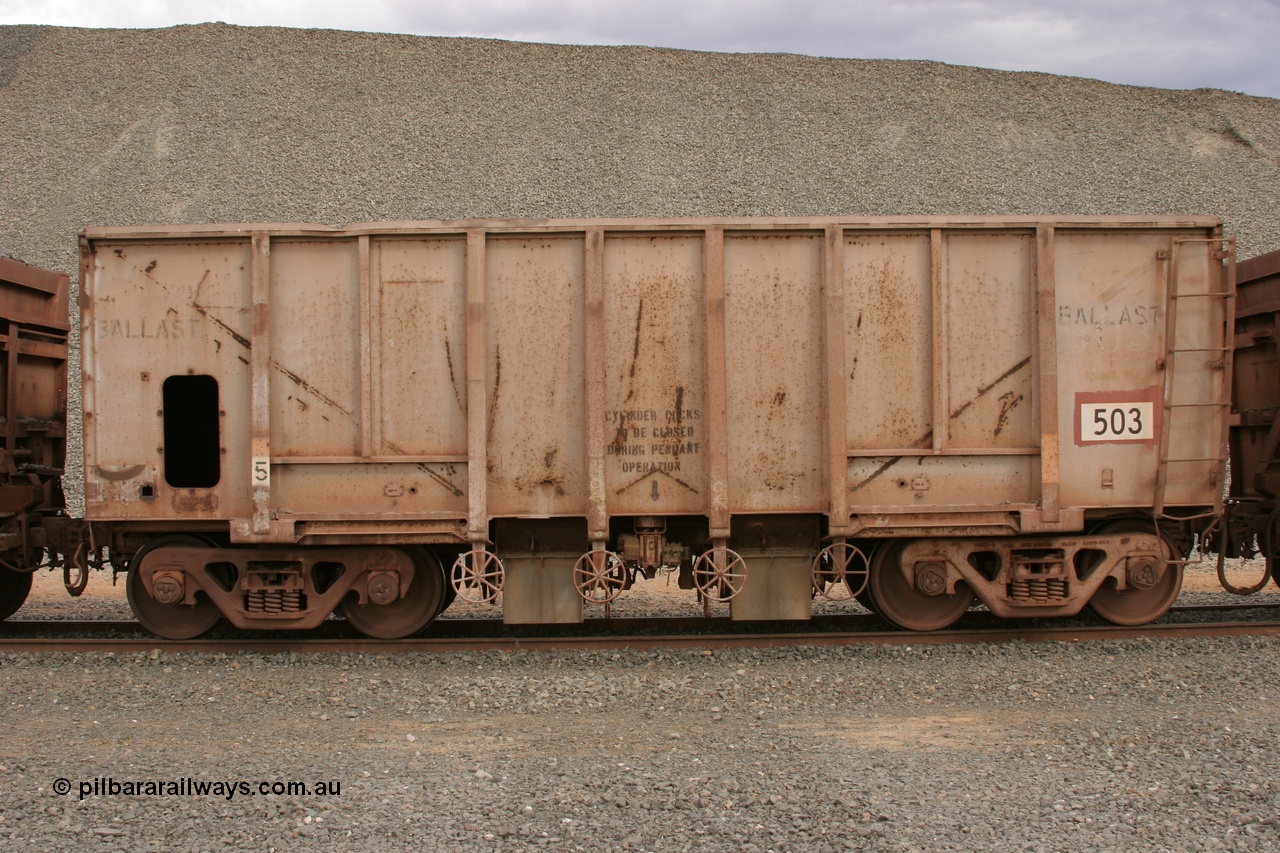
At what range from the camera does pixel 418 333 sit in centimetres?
691

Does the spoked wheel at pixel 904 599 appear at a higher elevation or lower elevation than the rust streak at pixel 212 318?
lower

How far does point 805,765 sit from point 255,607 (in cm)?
467

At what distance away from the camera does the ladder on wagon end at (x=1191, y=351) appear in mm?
7008

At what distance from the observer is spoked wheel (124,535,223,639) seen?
23.5 ft

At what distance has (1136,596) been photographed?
7484 mm

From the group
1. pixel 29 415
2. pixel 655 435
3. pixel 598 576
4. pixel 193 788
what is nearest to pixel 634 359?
pixel 655 435

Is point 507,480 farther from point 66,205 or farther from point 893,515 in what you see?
point 66,205

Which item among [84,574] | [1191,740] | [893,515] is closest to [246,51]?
[84,574]

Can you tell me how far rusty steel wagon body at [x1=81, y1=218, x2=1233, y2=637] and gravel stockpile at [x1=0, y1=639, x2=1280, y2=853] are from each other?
3.01 feet

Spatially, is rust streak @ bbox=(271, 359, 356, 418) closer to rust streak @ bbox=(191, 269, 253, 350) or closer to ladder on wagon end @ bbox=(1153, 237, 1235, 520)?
rust streak @ bbox=(191, 269, 253, 350)

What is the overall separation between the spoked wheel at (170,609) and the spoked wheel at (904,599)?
5.41 m

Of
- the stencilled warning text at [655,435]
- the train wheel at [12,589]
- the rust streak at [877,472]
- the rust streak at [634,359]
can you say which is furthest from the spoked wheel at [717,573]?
the train wheel at [12,589]

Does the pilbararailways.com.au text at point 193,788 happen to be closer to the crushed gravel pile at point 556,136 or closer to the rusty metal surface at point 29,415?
the rusty metal surface at point 29,415

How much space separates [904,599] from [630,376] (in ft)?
9.66
